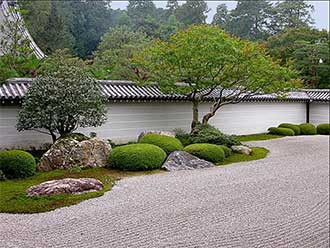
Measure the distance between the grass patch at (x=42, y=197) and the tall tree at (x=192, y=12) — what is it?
3733cm

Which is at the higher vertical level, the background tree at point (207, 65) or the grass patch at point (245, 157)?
the background tree at point (207, 65)

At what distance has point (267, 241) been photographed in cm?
478

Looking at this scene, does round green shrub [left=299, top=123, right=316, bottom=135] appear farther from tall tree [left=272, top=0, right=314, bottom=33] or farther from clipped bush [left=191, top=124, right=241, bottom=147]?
tall tree [left=272, top=0, right=314, bottom=33]

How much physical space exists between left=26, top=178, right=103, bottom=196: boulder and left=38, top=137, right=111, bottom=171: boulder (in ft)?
6.71

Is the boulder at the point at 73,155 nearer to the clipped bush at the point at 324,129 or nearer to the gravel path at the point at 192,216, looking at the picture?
the gravel path at the point at 192,216

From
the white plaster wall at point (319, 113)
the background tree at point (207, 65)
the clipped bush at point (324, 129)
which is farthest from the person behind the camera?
the white plaster wall at point (319, 113)

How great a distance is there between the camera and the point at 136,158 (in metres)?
9.16

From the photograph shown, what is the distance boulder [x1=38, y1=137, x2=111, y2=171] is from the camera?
9.07 m

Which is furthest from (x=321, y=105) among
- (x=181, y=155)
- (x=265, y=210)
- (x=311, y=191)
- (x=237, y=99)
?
(x=265, y=210)

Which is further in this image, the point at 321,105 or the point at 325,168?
the point at 321,105

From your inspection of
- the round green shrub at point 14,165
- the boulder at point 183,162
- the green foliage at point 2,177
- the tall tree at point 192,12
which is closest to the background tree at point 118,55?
the boulder at point 183,162

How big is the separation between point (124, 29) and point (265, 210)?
23.7 m

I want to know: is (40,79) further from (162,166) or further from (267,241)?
(267,241)

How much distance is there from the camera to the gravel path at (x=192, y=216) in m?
4.71
